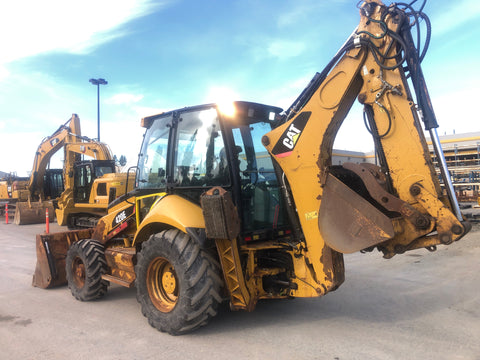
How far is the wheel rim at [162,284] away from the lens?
4.42 metres

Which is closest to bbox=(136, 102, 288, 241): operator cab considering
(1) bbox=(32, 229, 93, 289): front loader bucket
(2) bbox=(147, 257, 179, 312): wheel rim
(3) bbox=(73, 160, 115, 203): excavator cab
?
(2) bbox=(147, 257, 179, 312): wheel rim

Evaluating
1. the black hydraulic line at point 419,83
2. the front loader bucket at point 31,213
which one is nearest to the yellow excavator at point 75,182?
the front loader bucket at point 31,213

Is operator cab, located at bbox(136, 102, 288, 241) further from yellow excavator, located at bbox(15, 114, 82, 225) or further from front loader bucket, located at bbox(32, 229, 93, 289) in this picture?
yellow excavator, located at bbox(15, 114, 82, 225)

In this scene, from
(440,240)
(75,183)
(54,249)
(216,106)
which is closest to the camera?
(440,240)

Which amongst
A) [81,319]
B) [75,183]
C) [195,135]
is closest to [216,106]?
[195,135]

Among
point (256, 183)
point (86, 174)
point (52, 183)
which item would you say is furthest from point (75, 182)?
point (256, 183)

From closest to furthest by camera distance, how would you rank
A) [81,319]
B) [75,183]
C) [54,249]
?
[81,319] < [54,249] < [75,183]

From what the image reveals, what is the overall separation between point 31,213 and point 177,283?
1606cm

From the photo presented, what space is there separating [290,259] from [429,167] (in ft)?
5.46

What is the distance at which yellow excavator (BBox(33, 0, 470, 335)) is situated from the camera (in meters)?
3.42

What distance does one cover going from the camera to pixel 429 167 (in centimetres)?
331

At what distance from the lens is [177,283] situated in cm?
436

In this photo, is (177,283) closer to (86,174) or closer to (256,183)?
(256,183)

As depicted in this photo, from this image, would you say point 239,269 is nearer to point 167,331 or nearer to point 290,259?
point 290,259
